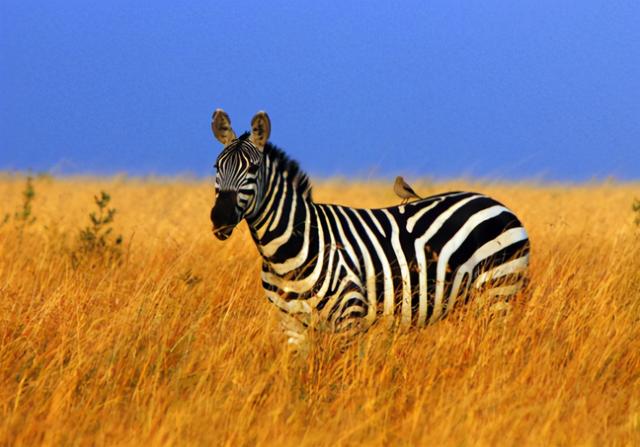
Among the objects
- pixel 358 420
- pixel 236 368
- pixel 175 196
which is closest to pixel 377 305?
pixel 236 368

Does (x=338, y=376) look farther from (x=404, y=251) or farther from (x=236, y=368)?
(x=404, y=251)

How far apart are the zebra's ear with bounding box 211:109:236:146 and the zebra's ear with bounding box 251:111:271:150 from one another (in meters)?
0.19

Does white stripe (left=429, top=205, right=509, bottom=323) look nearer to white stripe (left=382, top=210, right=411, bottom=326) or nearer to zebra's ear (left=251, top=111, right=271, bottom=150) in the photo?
white stripe (left=382, top=210, right=411, bottom=326)

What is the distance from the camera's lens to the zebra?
576 cm

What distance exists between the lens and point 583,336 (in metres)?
6.27

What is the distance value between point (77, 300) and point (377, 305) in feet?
8.04

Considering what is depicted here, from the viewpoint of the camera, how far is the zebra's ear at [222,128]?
19.4 feet

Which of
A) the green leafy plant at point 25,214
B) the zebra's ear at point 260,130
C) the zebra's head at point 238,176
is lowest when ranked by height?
the zebra's head at point 238,176

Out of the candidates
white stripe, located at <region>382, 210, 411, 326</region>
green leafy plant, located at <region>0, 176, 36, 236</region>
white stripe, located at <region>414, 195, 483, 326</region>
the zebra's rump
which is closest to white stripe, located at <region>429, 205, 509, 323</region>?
the zebra's rump

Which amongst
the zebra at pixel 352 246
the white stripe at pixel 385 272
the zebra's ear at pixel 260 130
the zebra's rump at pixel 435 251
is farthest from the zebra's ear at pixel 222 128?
the white stripe at pixel 385 272

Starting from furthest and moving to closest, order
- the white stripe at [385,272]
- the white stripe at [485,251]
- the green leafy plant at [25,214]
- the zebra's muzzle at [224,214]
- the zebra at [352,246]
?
the green leafy plant at [25,214]
the white stripe at [485,251]
the white stripe at [385,272]
the zebra at [352,246]
the zebra's muzzle at [224,214]

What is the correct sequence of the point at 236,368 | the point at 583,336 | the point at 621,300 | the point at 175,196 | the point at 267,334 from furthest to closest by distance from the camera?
the point at 175,196
the point at 621,300
the point at 583,336
the point at 267,334
the point at 236,368

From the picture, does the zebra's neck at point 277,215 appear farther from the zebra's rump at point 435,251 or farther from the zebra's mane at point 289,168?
the zebra's rump at point 435,251

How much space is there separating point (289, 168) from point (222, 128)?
55cm
